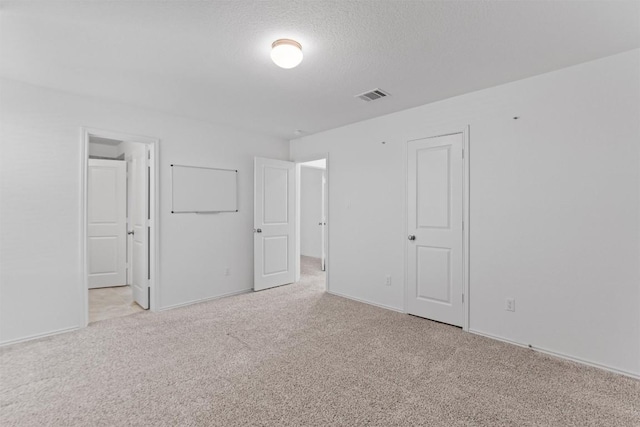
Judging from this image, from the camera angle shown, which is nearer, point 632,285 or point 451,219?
point 632,285

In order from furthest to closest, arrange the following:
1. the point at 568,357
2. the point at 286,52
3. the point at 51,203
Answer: the point at 51,203, the point at 568,357, the point at 286,52

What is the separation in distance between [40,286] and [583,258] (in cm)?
498

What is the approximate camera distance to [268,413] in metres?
1.89

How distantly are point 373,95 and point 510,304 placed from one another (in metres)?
2.48

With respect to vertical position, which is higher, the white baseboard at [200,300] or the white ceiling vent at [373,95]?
the white ceiling vent at [373,95]

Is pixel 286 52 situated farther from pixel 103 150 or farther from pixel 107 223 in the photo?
pixel 103 150

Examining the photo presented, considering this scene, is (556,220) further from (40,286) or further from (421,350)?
(40,286)

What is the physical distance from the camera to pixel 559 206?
8.68 feet

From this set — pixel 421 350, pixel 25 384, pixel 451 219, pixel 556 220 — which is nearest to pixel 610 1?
pixel 556 220

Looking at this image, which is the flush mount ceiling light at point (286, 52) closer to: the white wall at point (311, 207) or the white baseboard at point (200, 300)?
the white baseboard at point (200, 300)

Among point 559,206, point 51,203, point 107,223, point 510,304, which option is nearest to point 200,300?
point 51,203

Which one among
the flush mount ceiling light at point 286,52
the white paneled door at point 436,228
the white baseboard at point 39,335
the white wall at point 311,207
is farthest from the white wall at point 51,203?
the white wall at point 311,207

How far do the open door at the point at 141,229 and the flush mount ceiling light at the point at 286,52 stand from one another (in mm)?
2595

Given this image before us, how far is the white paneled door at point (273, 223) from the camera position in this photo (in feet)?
15.5
